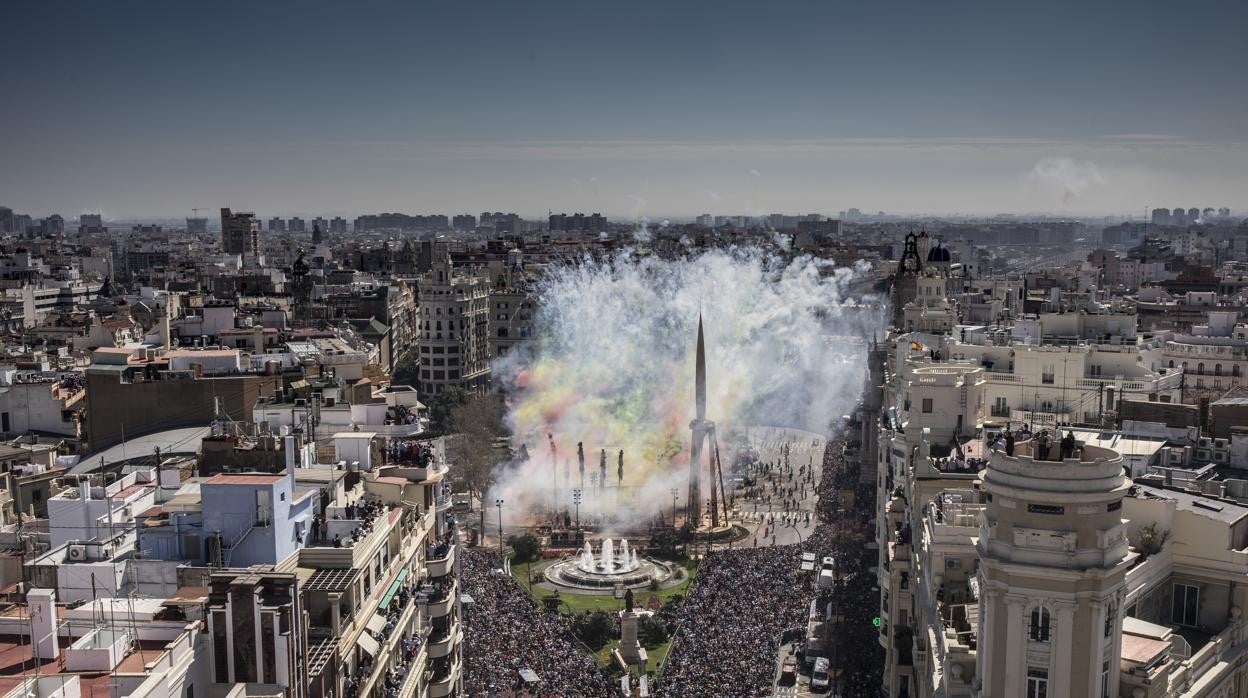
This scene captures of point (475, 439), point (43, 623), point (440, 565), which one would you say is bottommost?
point (475, 439)

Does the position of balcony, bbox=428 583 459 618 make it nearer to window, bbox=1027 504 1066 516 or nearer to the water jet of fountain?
window, bbox=1027 504 1066 516

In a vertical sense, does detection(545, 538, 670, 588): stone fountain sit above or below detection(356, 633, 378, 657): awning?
below

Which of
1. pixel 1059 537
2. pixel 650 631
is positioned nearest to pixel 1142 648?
pixel 1059 537

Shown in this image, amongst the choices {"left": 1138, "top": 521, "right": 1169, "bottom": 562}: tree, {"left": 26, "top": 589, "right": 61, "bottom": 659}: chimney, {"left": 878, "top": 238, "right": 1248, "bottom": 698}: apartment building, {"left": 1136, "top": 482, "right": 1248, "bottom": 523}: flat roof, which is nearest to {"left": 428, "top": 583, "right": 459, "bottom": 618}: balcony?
{"left": 878, "top": 238, "right": 1248, "bottom": 698}: apartment building

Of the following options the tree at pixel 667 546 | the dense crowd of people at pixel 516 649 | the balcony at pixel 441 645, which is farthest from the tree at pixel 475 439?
the balcony at pixel 441 645

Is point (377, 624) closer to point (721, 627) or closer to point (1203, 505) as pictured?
point (1203, 505)

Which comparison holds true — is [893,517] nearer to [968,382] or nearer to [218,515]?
[968,382]
